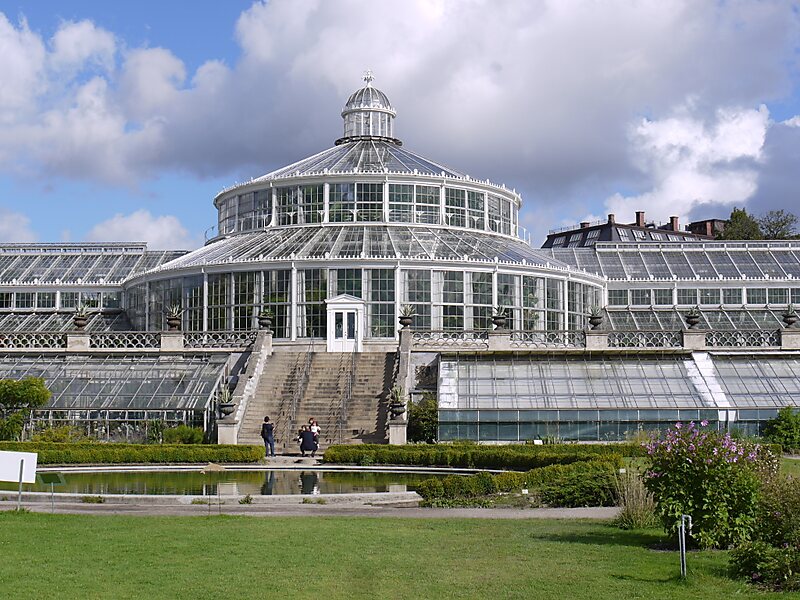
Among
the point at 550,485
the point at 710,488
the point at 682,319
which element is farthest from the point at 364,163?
the point at 710,488

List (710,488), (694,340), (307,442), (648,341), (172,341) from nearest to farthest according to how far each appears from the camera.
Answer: (710,488) → (307,442) → (694,340) → (172,341) → (648,341)

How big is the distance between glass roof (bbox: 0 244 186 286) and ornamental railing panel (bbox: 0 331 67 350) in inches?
590

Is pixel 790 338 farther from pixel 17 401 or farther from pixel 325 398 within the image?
pixel 17 401

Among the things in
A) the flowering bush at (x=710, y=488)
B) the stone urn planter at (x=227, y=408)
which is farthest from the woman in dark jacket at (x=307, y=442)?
the flowering bush at (x=710, y=488)

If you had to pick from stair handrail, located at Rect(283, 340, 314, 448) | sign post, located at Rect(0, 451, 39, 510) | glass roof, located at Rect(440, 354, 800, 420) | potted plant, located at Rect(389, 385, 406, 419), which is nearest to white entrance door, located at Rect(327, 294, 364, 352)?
stair handrail, located at Rect(283, 340, 314, 448)

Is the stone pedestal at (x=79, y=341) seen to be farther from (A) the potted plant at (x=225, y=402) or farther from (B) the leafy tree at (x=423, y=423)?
(B) the leafy tree at (x=423, y=423)

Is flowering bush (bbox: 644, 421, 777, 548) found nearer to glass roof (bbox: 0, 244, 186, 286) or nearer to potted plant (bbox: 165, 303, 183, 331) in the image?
potted plant (bbox: 165, 303, 183, 331)

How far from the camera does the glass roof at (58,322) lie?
5547 centimetres

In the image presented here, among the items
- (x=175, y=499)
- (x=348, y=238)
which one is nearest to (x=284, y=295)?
(x=348, y=238)

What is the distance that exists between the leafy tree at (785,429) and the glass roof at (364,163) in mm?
23345

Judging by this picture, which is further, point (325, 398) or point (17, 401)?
point (325, 398)

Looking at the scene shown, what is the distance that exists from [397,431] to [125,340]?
45.9 ft

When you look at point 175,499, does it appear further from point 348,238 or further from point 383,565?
point 348,238

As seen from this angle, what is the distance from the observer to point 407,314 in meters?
42.4
